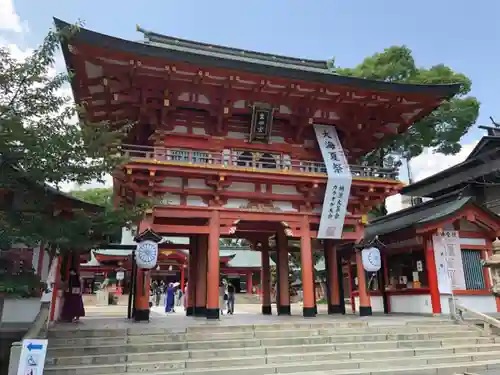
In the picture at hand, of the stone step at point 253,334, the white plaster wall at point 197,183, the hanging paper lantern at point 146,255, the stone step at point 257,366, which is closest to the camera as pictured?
the stone step at point 257,366

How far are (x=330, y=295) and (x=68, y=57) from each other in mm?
12944

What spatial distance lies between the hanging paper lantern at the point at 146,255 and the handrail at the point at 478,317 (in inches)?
376

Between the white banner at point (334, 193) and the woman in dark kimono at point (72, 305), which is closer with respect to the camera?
the woman in dark kimono at point (72, 305)

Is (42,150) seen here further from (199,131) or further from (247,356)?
(199,131)

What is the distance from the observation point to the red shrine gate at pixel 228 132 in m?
12.9

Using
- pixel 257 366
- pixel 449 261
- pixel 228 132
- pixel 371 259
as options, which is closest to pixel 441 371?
pixel 257 366

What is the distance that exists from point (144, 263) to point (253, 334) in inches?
152

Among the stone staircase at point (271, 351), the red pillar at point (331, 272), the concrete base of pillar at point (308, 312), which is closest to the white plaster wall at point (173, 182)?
the stone staircase at point (271, 351)

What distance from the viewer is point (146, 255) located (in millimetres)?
12109

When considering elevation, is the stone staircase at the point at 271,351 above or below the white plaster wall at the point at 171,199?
below

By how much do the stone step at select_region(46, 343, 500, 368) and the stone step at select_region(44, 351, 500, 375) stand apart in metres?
0.07

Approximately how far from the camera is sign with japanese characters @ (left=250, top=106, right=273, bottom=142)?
14.9m

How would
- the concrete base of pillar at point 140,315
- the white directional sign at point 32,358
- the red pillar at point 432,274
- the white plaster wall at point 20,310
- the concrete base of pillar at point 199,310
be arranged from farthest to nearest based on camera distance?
the concrete base of pillar at point 199,310 < the red pillar at point 432,274 < the concrete base of pillar at point 140,315 < the white plaster wall at point 20,310 < the white directional sign at point 32,358

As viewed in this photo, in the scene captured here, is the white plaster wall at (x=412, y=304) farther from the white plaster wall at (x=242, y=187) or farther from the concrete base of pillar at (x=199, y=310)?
the concrete base of pillar at (x=199, y=310)
